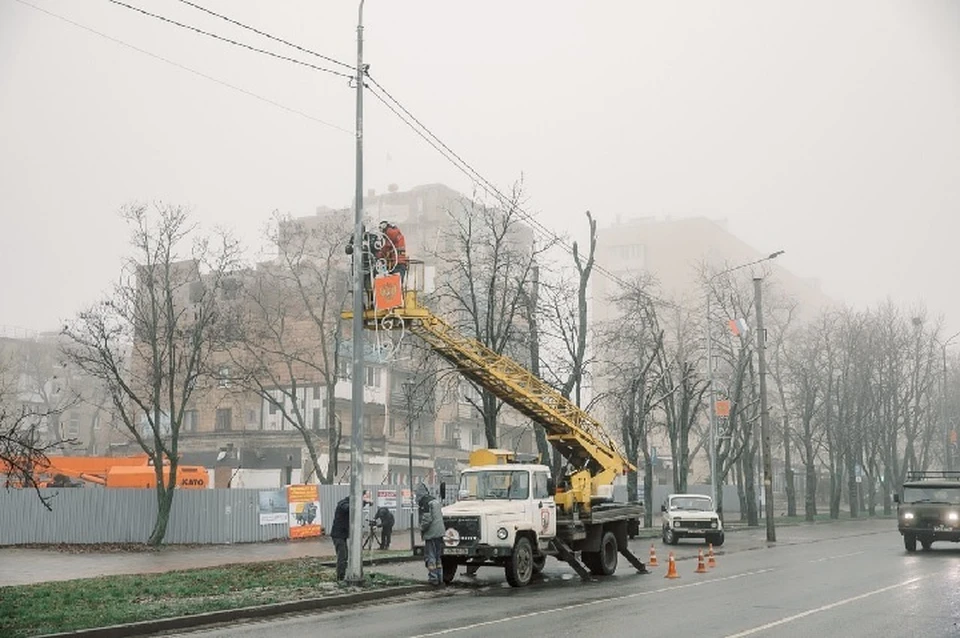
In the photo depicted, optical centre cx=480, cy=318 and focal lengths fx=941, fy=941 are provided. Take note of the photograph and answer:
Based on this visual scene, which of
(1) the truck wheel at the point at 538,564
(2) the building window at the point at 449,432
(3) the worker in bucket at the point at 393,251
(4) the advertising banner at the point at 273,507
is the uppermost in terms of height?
(3) the worker in bucket at the point at 393,251

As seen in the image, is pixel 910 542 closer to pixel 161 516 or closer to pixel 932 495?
pixel 932 495

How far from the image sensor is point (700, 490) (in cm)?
7362

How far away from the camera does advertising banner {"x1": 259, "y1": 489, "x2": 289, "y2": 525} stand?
36094 mm

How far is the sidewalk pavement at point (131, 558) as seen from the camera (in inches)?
888

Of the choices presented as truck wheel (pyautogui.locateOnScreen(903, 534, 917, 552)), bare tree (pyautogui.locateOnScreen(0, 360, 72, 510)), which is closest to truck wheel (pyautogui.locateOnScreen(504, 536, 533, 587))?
bare tree (pyautogui.locateOnScreen(0, 360, 72, 510))

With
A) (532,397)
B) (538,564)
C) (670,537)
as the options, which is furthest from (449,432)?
(538,564)

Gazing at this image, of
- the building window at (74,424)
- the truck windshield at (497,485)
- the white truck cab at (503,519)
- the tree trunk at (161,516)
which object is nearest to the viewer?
the white truck cab at (503,519)

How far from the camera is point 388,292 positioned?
18.3 metres

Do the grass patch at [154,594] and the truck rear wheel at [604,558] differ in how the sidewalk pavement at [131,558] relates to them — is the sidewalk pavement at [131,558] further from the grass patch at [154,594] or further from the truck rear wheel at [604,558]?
the truck rear wheel at [604,558]

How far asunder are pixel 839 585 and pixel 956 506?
10973 millimetres

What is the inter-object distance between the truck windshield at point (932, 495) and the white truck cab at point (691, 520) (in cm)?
725

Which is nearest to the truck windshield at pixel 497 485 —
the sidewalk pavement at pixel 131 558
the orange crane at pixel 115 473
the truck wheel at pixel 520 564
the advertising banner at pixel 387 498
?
the truck wheel at pixel 520 564

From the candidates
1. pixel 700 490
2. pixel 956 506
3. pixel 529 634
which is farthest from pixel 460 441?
pixel 529 634

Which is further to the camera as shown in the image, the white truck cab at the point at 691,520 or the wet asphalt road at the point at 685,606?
the white truck cab at the point at 691,520
